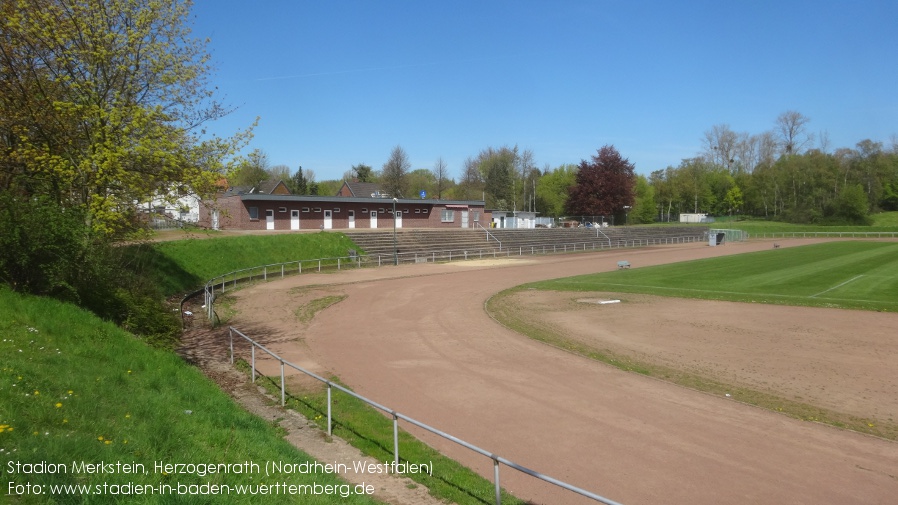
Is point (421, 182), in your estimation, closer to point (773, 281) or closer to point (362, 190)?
point (362, 190)

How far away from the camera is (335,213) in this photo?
55312 mm

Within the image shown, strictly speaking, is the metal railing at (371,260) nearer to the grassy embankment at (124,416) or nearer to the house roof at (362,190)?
the grassy embankment at (124,416)

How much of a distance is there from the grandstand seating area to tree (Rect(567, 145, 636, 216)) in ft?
35.9

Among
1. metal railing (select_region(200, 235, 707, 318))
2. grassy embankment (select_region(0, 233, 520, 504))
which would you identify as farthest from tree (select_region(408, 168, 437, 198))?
grassy embankment (select_region(0, 233, 520, 504))

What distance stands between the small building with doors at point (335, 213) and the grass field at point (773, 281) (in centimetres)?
2173

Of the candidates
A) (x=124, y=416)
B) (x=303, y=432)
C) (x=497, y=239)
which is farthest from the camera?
(x=497, y=239)

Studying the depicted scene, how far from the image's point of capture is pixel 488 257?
5112cm

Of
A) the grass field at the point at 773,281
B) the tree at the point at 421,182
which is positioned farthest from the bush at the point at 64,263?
the tree at the point at 421,182

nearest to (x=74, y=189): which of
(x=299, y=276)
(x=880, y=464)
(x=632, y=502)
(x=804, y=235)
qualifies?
(x=632, y=502)

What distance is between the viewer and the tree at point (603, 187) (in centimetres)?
9125

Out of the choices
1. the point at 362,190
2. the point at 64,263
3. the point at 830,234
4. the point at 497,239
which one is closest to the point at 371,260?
the point at 497,239

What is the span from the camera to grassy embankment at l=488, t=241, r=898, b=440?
1206cm

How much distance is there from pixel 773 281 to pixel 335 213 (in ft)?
125

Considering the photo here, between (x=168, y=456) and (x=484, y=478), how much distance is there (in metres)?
4.29
